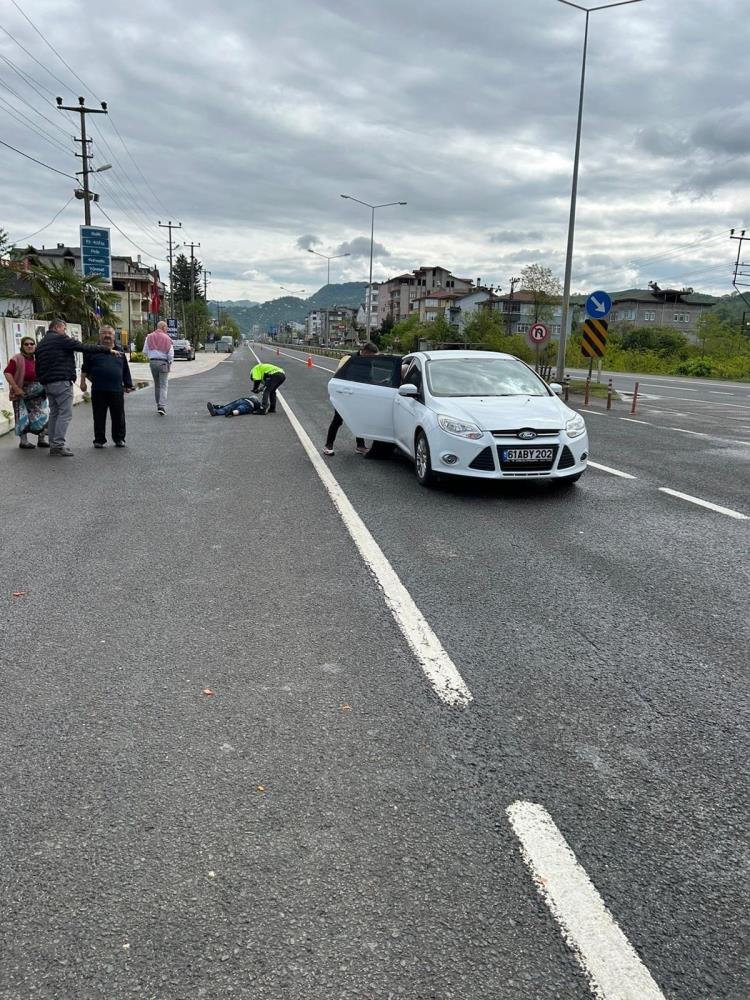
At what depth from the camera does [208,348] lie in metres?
120

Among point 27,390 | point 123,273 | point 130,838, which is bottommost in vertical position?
point 130,838

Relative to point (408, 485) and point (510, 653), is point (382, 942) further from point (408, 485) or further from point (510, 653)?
point (408, 485)

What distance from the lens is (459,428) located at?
7887mm

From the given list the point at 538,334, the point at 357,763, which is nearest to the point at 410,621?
the point at 357,763

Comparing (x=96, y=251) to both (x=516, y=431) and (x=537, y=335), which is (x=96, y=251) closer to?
(x=537, y=335)

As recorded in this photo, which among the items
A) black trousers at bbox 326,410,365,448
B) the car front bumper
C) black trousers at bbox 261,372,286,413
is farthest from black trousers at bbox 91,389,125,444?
the car front bumper

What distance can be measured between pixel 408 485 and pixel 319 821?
630 cm

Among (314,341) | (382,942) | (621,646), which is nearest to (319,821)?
(382,942)

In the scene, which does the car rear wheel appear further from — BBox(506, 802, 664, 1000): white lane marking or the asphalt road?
BBox(506, 802, 664, 1000): white lane marking

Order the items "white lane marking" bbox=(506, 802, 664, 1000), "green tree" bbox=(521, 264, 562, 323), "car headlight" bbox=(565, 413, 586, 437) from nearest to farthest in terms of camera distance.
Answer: "white lane marking" bbox=(506, 802, 664, 1000)
"car headlight" bbox=(565, 413, 586, 437)
"green tree" bbox=(521, 264, 562, 323)

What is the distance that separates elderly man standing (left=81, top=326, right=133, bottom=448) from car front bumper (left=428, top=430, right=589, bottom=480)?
5.54 metres

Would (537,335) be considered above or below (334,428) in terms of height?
above

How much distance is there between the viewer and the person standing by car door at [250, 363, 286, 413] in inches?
640

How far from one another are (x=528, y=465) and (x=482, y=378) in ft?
6.01
